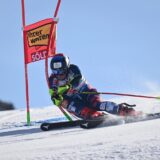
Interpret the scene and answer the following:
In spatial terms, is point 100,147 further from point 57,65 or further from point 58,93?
point 57,65

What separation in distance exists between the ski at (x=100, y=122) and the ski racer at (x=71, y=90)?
483mm

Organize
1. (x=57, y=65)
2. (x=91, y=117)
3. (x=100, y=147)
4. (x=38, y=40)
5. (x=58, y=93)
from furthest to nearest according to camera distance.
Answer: (x=38, y=40) < (x=57, y=65) < (x=58, y=93) < (x=91, y=117) < (x=100, y=147)

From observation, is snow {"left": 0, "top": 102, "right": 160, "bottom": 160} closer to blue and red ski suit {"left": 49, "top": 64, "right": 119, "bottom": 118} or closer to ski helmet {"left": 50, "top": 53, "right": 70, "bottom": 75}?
blue and red ski suit {"left": 49, "top": 64, "right": 119, "bottom": 118}

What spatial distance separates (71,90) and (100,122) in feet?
3.36

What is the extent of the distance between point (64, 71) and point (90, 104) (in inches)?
27.3

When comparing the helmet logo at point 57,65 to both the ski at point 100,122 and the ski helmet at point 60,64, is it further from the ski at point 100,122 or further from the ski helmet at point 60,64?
the ski at point 100,122

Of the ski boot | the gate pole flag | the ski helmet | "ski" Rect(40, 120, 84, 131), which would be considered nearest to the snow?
the ski boot

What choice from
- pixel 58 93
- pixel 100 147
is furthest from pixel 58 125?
pixel 100 147

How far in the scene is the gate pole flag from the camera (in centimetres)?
A: 1020

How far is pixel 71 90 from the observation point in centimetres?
876

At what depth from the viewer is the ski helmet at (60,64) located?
873cm

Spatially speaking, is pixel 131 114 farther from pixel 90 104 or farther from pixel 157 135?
pixel 157 135

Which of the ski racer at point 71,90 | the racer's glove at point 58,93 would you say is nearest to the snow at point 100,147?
the ski racer at point 71,90

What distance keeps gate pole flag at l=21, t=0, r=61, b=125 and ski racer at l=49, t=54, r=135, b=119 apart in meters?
1.32
